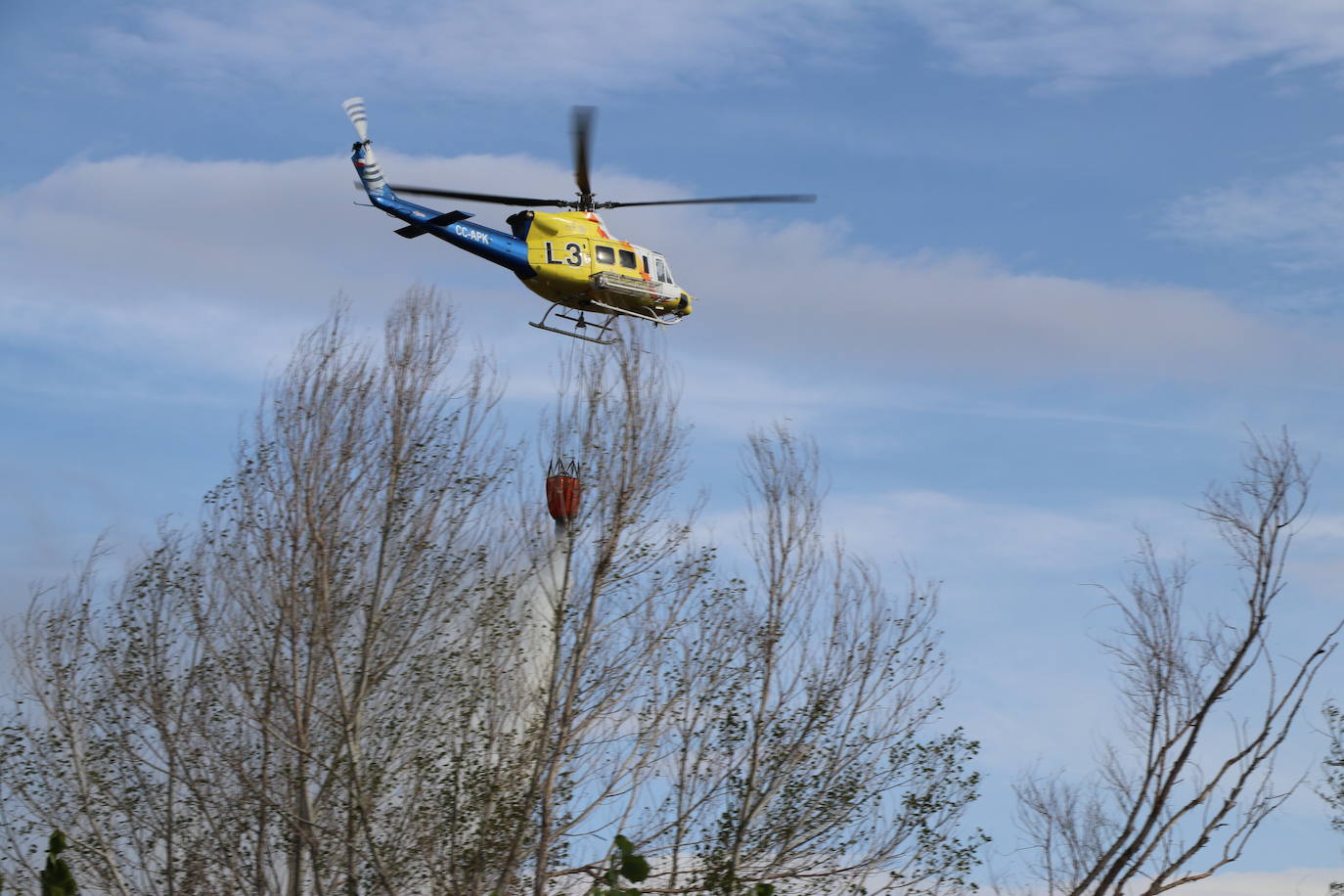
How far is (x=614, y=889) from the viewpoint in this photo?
6512 mm

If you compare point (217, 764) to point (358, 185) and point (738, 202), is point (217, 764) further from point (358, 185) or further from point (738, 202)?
point (738, 202)

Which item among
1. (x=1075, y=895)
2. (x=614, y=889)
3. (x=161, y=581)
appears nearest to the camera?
(x=614, y=889)

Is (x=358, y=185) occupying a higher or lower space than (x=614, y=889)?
higher

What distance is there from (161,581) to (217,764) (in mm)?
2780

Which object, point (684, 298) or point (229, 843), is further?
point (684, 298)

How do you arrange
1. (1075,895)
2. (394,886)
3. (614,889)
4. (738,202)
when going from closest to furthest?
(614,889) → (1075,895) → (394,886) → (738,202)

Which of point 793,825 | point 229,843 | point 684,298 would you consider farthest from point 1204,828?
point 684,298

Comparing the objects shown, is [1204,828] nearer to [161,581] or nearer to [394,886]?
[394,886]

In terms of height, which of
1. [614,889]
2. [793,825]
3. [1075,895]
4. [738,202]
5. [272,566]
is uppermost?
[738,202]

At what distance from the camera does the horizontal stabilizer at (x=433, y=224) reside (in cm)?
2345

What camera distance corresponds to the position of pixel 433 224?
23438mm

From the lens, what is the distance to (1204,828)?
52.2 ft

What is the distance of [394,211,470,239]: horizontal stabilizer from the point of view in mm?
23453

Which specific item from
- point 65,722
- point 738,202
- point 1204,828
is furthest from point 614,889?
point 738,202
